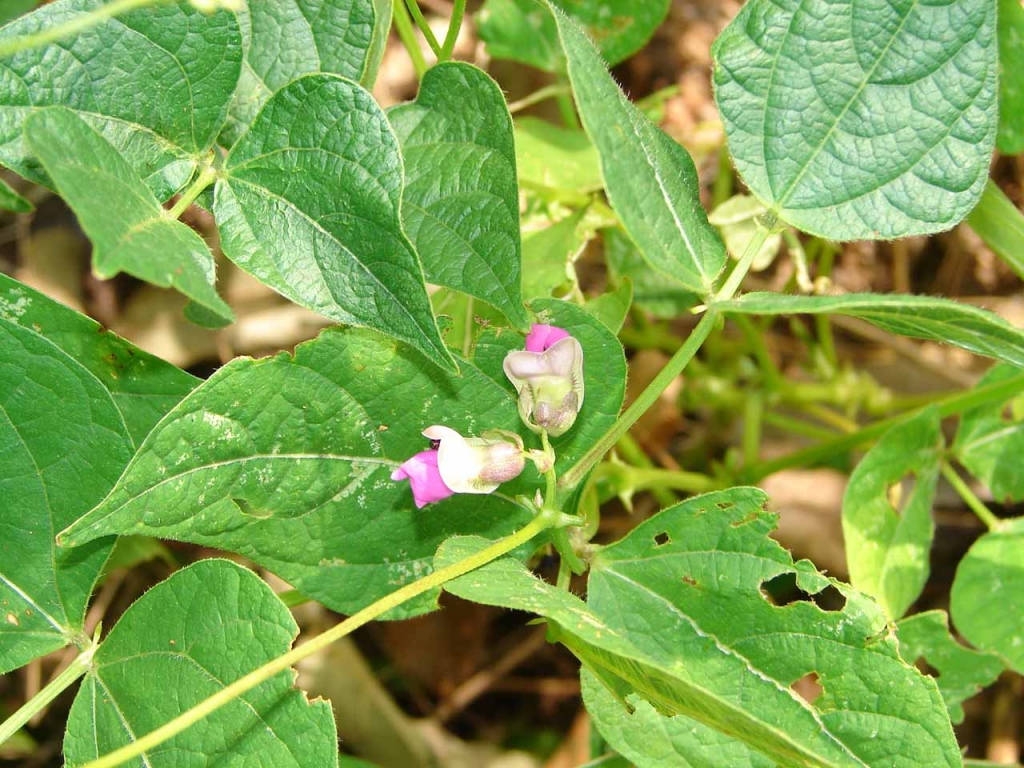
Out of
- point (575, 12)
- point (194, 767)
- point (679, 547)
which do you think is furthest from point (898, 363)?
point (194, 767)

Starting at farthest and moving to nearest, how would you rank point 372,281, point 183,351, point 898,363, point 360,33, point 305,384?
point 898,363, point 183,351, point 360,33, point 305,384, point 372,281

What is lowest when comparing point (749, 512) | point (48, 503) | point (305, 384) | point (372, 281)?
point (48, 503)

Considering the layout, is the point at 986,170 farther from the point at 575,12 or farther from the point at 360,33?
the point at 575,12

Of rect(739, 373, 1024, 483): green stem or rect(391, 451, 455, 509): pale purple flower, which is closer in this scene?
rect(391, 451, 455, 509): pale purple flower

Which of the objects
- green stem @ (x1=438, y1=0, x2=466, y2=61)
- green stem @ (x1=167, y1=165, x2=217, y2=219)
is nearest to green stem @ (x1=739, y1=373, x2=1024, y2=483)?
green stem @ (x1=438, y1=0, x2=466, y2=61)

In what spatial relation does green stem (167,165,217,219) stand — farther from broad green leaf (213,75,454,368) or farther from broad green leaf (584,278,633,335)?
broad green leaf (584,278,633,335)

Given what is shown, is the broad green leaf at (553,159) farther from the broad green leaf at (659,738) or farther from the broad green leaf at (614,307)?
the broad green leaf at (659,738)

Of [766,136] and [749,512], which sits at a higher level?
[766,136]
